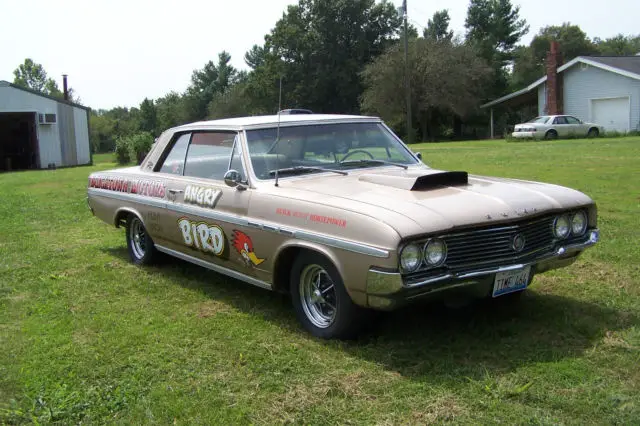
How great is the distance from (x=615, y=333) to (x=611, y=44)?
8017 centimetres

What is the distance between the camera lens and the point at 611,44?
246 feet

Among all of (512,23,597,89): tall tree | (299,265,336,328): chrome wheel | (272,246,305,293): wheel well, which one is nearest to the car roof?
(272,246,305,293): wheel well

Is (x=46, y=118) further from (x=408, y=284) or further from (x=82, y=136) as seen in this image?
(x=408, y=284)

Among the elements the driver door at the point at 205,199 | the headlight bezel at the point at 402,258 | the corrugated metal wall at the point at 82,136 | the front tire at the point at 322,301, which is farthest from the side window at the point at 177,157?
the corrugated metal wall at the point at 82,136

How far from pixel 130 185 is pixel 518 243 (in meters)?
4.17

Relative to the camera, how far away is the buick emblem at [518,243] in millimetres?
4113

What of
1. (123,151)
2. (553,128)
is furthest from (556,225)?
(123,151)

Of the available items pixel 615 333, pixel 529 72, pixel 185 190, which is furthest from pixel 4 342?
pixel 529 72

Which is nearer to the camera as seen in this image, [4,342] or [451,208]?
[451,208]

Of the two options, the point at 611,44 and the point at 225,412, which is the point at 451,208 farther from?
the point at 611,44

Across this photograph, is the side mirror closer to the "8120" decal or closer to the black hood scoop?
the "8120" decal

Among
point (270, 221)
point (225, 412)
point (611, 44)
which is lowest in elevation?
point (225, 412)

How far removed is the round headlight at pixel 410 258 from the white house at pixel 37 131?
29.9m

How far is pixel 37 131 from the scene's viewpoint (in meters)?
30.7
